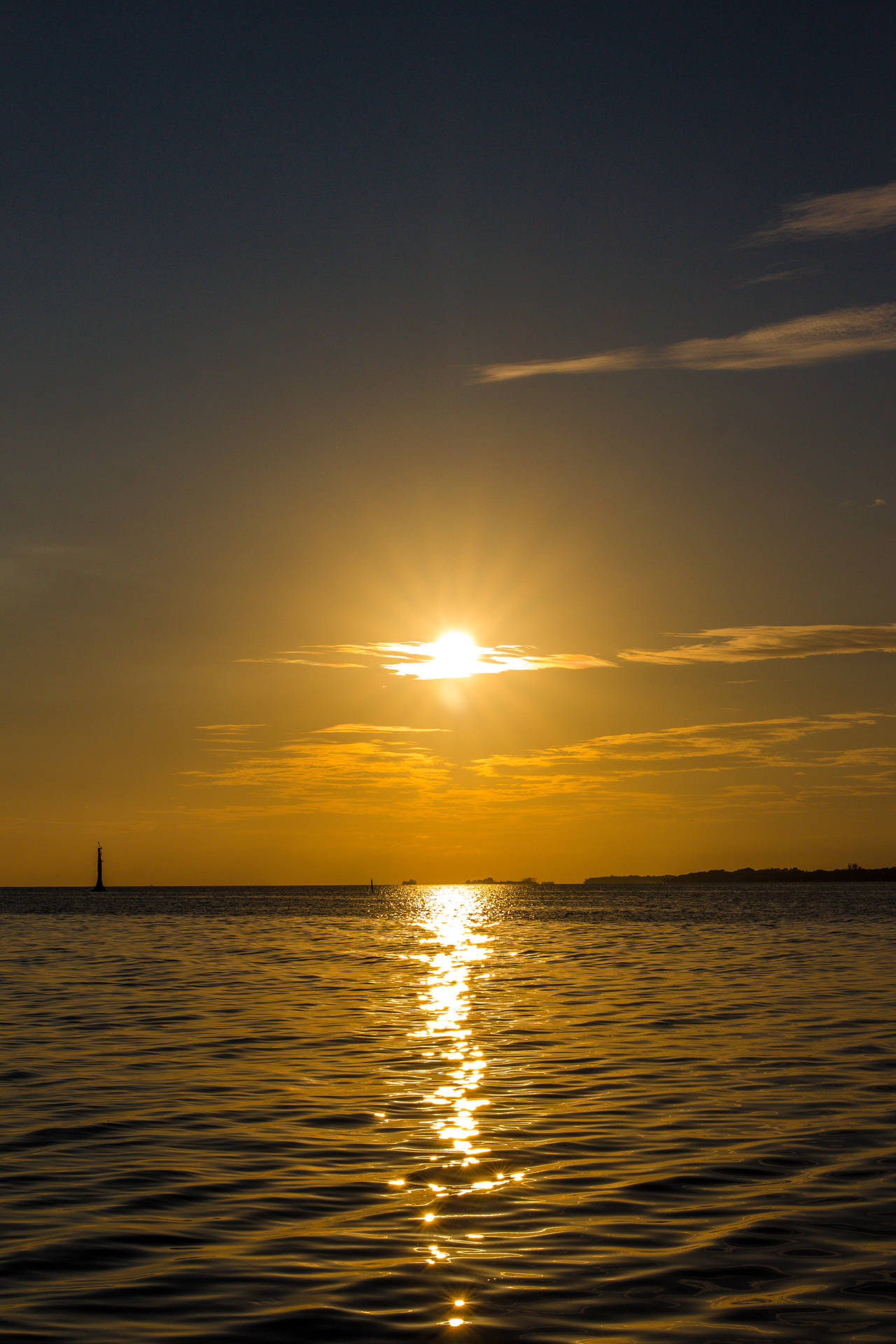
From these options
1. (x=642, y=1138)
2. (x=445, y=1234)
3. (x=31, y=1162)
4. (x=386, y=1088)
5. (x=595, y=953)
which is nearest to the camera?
(x=445, y=1234)

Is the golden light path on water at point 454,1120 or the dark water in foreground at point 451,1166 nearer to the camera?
the dark water in foreground at point 451,1166

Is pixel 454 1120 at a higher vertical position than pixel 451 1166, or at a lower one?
lower

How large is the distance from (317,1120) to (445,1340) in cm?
865

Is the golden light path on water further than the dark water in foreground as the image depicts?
Yes

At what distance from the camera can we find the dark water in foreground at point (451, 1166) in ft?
32.6

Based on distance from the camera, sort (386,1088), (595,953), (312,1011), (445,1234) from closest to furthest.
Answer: (445,1234), (386,1088), (312,1011), (595,953)

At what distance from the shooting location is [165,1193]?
44.2 feet

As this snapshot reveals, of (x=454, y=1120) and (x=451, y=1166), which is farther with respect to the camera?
(x=454, y=1120)

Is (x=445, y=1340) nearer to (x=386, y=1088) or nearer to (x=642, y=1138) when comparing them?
(x=642, y=1138)

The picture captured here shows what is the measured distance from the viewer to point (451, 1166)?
14594mm

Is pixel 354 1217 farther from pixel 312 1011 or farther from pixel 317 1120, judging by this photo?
pixel 312 1011

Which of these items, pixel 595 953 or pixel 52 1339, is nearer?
pixel 52 1339

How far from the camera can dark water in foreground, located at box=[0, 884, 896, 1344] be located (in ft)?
32.6

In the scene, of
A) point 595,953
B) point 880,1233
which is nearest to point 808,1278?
point 880,1233
